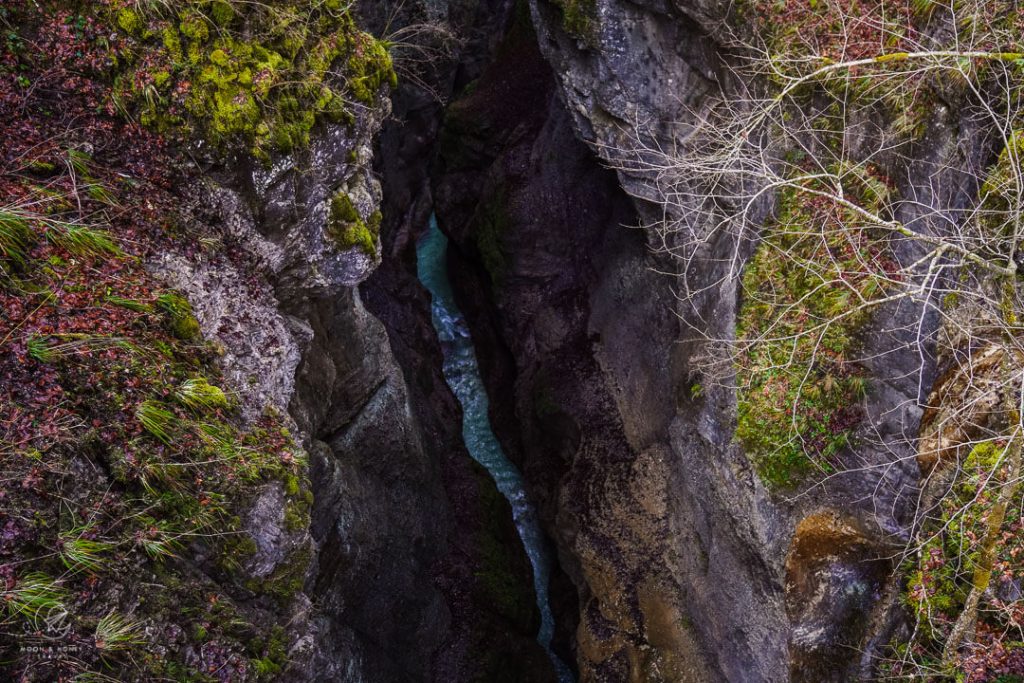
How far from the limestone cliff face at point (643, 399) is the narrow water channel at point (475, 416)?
1.85 ft

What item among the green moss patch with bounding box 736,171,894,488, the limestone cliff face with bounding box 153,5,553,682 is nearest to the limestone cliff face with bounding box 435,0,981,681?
the green moss patch with bounding box 736,171,894,488

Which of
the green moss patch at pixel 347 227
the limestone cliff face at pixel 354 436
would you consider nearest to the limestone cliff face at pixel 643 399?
the limestone cliff face at pixel 354 436

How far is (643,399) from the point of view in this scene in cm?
1097

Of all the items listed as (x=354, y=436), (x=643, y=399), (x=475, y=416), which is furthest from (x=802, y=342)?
(x=475, y=416)

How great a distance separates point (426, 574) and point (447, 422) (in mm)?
3416

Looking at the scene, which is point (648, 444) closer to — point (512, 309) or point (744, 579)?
point (744, 579)

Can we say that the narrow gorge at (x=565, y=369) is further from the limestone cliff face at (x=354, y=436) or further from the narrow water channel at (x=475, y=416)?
the narrow water channel at (x=475, y=416)

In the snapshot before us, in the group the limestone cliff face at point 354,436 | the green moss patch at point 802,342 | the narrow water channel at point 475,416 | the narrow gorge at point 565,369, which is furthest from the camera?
the narrow water channel at point 475,416

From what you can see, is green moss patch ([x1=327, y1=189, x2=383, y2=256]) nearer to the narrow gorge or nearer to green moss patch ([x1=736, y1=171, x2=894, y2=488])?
the narrow gorge

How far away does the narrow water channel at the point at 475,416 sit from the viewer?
41.6ft

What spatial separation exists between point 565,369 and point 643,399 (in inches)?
79.5

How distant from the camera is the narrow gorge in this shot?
16.6ft

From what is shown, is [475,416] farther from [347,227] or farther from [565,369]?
[347,227]

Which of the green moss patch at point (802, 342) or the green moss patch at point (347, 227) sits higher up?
the green moss patch at point (802, 342)
